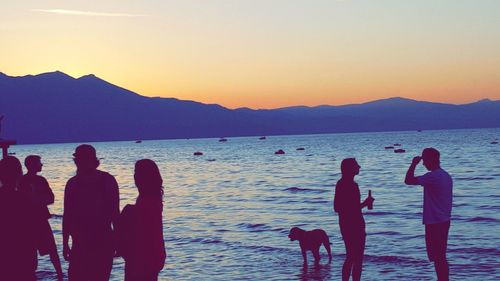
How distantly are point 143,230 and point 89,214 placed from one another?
1174mm

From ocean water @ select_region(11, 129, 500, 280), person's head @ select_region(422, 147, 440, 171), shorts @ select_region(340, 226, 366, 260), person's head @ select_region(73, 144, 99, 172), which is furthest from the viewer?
ocean water @ select_region(11, 129, 500, 280)

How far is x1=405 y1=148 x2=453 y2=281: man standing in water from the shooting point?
32.5 ft

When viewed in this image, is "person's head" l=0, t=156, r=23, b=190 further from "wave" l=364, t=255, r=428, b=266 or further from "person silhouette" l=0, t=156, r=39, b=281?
"wave" l=364, t=255, r=428, b=266

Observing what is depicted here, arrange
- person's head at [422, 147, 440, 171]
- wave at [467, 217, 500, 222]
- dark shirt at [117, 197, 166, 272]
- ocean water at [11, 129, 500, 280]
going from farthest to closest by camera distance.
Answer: wave at [467, 217, 500, 222] → ocean water at [11, 129, 500, 280] → person's head at [422, 147, 440, 171] → dark shirt at [117, 197, 166, 272]

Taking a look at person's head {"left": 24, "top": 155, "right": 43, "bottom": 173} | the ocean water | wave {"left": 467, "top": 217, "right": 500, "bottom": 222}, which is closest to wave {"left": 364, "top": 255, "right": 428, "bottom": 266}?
the ocean water

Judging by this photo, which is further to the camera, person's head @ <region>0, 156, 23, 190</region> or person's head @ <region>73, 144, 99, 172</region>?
person's head @ <region>73, 144, 99, 172</region>


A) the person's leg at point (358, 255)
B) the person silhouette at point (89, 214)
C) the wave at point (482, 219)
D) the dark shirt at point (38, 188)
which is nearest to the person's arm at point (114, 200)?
the person silhouette at point (89, 214)

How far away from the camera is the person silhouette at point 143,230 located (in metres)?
6.89

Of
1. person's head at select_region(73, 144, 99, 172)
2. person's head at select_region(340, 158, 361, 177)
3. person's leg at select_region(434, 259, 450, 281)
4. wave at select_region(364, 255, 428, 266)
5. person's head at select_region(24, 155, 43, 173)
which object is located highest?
person's head at select_region(73, 144, 99, 172)

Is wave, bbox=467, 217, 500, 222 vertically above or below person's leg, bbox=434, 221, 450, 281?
below

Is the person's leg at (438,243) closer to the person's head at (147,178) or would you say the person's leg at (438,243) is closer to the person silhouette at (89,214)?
the person silhouette at (89,214)

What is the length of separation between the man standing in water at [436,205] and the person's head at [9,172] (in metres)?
5.50

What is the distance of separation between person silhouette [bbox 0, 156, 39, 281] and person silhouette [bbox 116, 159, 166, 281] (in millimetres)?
914

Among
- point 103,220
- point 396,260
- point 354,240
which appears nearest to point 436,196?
point 354,240
